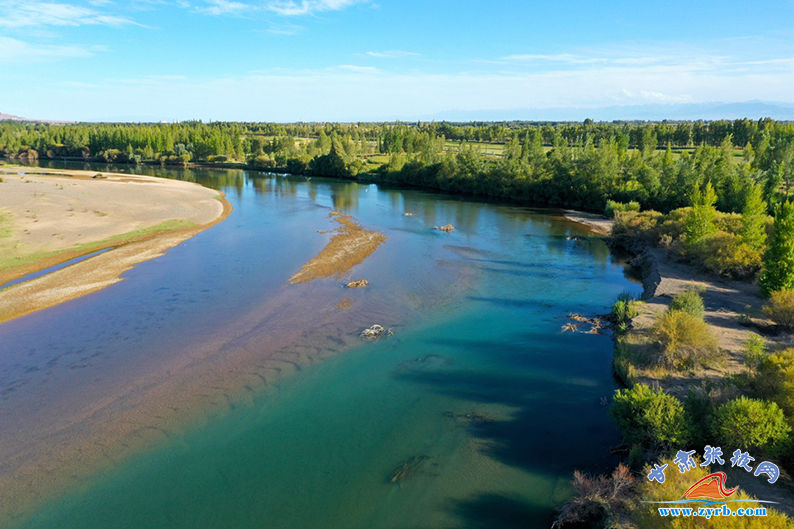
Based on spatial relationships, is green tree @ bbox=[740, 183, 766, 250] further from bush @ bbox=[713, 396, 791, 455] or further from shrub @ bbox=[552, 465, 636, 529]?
shrub @ bbox=[552, 465, 636, 529]

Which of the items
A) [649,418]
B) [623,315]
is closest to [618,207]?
[623,315]

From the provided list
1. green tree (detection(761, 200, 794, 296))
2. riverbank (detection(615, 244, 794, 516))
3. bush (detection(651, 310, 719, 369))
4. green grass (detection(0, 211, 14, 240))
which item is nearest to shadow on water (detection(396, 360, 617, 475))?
riverbank (detection(615, 244, 794, 516))

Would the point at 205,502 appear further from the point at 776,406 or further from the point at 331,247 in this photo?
the point at 331,247

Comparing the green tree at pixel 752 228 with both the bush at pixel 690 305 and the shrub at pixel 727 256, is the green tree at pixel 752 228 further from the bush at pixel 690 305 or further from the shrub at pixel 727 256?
the bush at pixel 690 305

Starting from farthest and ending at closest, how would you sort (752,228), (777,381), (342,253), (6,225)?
(6,225) < (342,253) < (752,228) < (777,381)

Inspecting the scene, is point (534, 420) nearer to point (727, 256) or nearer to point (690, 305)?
point (690, 305)
